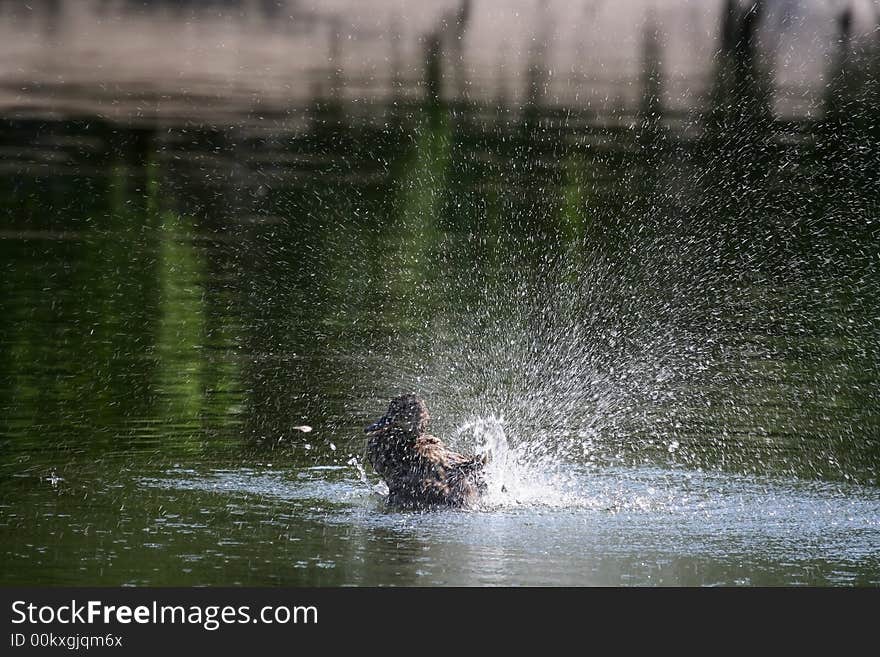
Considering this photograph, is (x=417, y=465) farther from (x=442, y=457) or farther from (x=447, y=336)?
(x=447, y=336)

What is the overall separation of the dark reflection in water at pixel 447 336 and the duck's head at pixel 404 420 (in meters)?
0.41

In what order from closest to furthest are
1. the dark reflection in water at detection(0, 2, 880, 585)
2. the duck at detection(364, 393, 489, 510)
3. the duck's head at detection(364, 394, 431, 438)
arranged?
1. the dark reflection in water at detection(0, 2, 880, 585)
2. the duck at detection(364, 393, 489, 510)
3. the duck's head at detection(364, 394, 431, 438)

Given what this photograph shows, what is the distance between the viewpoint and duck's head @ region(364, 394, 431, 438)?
27.5ft

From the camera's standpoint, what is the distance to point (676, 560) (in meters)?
7.23

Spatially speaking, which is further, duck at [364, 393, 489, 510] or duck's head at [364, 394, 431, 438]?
duck's head at [364, 394, 431, 438]

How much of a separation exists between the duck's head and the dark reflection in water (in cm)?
41

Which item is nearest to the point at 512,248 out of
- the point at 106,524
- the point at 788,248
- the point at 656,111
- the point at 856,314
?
the point at 788,248

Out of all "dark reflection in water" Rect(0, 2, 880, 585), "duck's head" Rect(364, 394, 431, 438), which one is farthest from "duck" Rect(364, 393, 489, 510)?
"dark reflection in water" Rect(0, 2, 880, 585)

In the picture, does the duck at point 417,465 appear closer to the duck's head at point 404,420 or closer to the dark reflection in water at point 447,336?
the duck's head at point 404,420

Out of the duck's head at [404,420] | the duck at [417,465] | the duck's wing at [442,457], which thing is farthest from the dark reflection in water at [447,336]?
the duck's head at [404,420]

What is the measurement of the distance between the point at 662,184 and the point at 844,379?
A: 659cm

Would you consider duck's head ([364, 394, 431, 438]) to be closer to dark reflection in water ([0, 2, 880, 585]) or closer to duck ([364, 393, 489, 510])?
Answer: duck ([364, 393, 489, 510])

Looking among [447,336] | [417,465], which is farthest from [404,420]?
[447,336]

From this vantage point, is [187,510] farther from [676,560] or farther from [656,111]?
[656,111]
